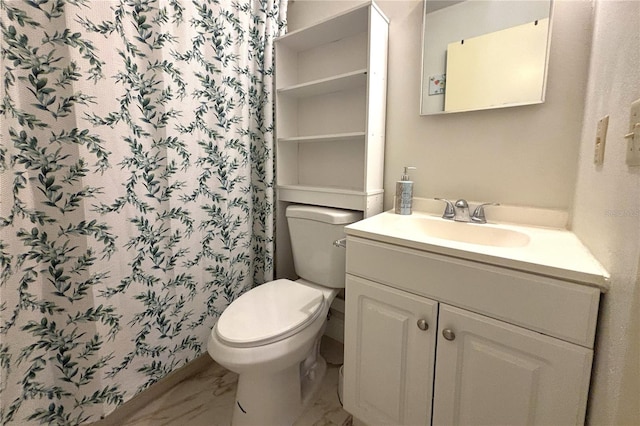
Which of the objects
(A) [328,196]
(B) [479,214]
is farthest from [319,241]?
(B) [479,214]

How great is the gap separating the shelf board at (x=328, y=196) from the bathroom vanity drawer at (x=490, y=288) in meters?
0.37

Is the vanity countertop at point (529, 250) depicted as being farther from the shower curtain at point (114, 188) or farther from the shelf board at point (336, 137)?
the shower curtain at point (114, 188)

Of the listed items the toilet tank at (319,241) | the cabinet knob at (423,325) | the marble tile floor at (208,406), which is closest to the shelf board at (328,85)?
the toilet tank at (319,241)

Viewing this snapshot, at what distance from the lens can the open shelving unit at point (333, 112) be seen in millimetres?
1260

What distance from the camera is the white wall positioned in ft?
1.48

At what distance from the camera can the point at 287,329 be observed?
0.99m

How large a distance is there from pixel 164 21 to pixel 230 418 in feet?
5.30

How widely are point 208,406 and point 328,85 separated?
1596 millimetres

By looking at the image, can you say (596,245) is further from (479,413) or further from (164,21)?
(164,21)

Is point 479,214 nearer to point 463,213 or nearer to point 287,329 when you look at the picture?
point 463,213

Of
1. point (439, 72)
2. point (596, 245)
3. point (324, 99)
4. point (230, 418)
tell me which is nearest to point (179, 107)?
point (324, 99)

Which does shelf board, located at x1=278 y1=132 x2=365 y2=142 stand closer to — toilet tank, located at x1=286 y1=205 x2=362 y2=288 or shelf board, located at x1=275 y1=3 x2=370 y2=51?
toilet tank, located at x1=286 y1=205 x2=362 y2=288

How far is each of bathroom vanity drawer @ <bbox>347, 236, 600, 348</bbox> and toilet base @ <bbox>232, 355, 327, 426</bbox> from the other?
0.58 metres

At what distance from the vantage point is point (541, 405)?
67 centimetres
